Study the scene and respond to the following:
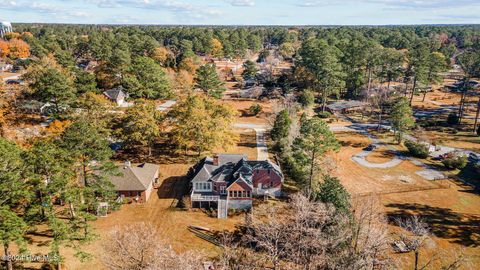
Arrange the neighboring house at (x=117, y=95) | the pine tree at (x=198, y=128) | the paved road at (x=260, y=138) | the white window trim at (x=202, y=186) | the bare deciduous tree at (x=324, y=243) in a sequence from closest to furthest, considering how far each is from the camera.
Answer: the bare deciduous tree at (x=324, y=243), the white window trim at (x=202, y=186), the pine tree at (x=198, y=128), the paved road at (x=260, y=138), the neighboring house at (x=117, y=95)

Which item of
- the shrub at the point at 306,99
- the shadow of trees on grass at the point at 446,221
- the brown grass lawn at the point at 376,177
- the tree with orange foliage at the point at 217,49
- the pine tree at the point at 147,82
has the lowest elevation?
the shadow of trees on grass at the point at 446,221

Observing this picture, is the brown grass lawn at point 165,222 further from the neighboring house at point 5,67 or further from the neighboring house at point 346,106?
the neighboring house at point 5,67

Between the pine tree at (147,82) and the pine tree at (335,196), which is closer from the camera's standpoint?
the pine tree at (335,196)

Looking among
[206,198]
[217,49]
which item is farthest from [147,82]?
[217,49]

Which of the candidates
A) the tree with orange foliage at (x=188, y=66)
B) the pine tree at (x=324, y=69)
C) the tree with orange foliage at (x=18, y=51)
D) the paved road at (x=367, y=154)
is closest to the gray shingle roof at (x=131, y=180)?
the paved road at (x=367, y=154)

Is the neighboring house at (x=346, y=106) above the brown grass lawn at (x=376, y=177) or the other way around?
above

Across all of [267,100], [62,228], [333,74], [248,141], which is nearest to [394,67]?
[333,74]

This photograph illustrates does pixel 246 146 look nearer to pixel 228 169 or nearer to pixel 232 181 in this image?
pixel 228 169

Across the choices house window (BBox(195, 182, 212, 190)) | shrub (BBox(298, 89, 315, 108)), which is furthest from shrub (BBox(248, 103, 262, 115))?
house window (BBox(195, 182, 212, 190))
